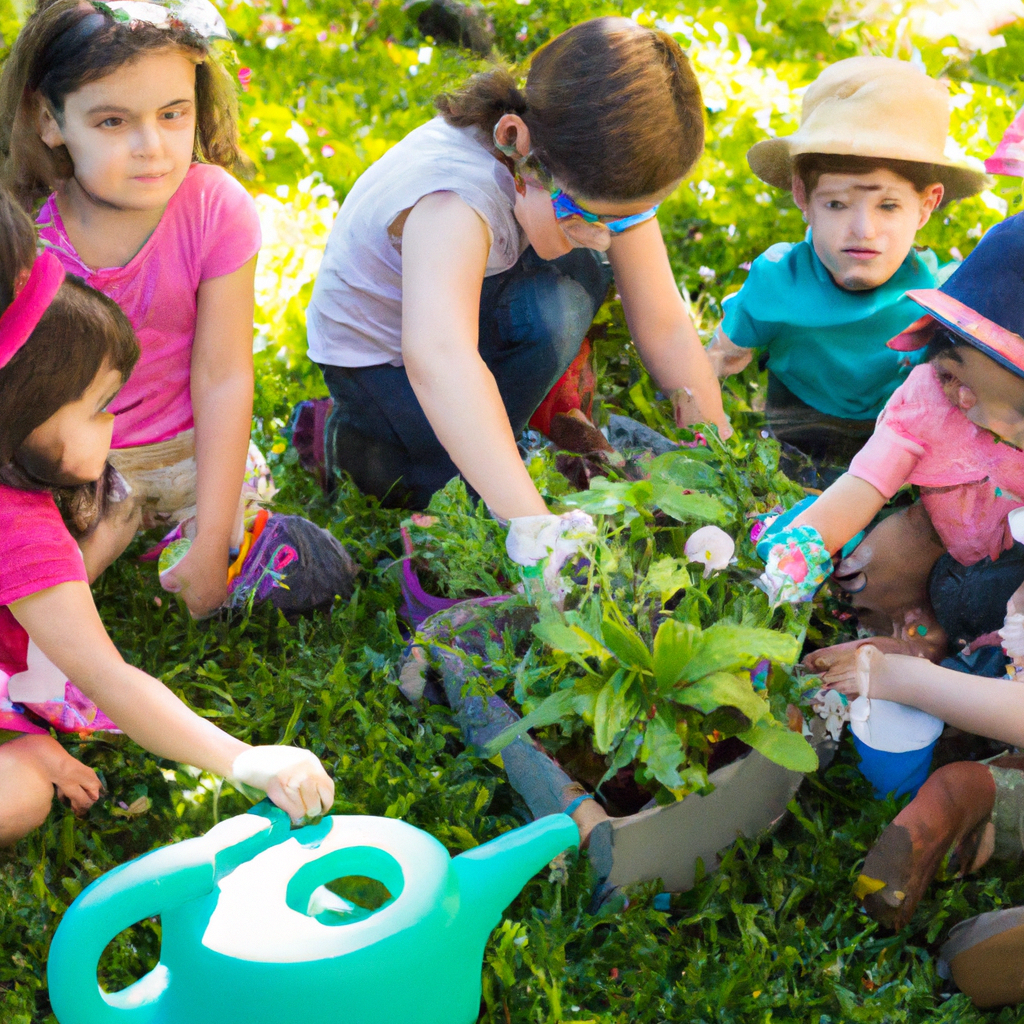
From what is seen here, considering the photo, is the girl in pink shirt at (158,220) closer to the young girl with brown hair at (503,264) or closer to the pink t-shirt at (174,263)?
the pink t-shirt at (174,263)

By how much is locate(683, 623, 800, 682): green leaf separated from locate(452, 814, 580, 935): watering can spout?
256 mm

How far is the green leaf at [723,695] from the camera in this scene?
1.37m

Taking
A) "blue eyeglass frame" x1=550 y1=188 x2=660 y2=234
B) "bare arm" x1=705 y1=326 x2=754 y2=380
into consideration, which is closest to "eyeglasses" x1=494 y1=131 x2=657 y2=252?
"blue eyeglass frame" x1=550 y1=188 x2=660 y2=234

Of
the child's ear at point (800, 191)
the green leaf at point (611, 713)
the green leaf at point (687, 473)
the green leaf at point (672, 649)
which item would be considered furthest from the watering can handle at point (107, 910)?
the child's ear at point (800, 191)

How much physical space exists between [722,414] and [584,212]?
71cm

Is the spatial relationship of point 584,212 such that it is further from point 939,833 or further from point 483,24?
point 483,24

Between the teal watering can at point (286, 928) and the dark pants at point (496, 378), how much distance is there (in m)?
1.16

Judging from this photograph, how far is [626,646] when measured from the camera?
4.68 ft

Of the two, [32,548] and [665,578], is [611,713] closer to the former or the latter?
[665,578]

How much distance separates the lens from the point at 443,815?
1677 millimetres

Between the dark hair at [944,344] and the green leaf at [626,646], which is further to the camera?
the dark hair at [944,344]

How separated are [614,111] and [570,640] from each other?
0.85 metres

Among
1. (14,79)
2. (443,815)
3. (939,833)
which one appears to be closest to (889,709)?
(939,833)

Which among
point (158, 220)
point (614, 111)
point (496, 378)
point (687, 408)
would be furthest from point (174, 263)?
point (687, 408)
